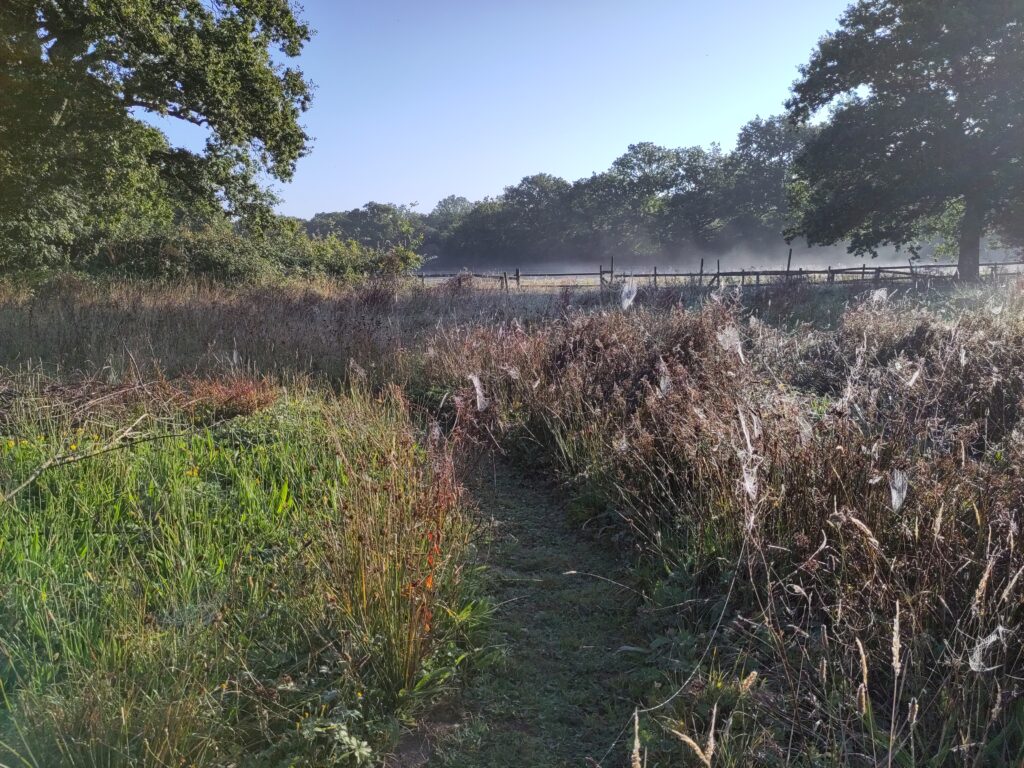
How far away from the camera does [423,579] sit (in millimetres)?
2438

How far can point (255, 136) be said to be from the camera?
50.8 feet

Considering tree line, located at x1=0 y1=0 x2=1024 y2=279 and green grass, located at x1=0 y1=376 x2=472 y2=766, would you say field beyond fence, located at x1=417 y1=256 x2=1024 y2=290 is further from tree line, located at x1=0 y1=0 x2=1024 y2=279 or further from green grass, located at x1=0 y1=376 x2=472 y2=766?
green grass, located at x1=0 y1=376 x2=472 y2=766

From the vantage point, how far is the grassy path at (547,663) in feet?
A: 7.13

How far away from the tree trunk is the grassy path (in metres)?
27.7

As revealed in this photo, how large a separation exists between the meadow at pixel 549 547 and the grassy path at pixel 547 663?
71 mm

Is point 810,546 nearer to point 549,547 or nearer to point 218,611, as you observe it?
point 549,547

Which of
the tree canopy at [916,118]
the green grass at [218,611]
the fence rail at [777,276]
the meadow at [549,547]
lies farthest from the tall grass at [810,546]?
the tree canopy at [916,118]

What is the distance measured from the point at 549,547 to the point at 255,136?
49.2 ft

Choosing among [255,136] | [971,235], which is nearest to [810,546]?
[255,136]

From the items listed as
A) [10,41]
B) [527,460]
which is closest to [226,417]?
[527,460]

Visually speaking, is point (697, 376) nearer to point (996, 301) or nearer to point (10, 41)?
point (996, 301)

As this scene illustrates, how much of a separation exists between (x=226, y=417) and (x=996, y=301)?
912 centimetres

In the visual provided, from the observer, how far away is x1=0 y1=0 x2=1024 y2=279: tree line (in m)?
12.9

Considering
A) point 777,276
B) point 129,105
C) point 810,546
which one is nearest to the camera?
point 810,546
